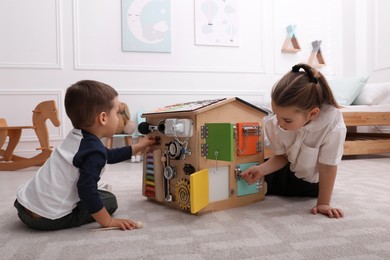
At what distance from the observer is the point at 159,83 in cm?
286

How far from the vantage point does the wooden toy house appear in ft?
3.36

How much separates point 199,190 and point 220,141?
0.16 m

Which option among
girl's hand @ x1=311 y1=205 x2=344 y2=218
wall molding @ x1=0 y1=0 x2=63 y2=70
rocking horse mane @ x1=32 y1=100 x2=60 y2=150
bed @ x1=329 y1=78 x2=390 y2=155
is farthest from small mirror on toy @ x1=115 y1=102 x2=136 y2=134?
girl's hand @ x1=311 y1=205 x2=344 y2=218

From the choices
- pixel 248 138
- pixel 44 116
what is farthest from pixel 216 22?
pixel 248 138

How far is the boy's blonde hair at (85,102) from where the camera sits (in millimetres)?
928

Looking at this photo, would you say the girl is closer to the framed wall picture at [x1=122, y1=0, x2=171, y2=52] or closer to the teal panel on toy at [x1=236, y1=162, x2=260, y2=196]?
the teal panel on toy at [x1=236, y1=162, x2=260, y2=196]

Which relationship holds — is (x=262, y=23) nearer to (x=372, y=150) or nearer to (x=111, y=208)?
(x=372, y=150)

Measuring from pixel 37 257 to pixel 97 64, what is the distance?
7.15 feet

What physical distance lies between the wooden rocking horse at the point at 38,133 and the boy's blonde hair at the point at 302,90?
1657 mm

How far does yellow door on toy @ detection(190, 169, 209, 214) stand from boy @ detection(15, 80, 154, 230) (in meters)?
0.19

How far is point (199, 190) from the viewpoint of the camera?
1.01 metres

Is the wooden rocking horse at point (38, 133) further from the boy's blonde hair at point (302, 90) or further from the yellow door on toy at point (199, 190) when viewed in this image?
the boy's blonde hair at point (302, 90)

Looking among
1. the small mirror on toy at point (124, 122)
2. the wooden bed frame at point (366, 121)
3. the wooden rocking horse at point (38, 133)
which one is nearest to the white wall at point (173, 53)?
the small mirror on toy at point (124, 122)

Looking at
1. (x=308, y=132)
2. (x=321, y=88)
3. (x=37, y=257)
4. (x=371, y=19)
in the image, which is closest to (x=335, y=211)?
(x=308, y=132)
